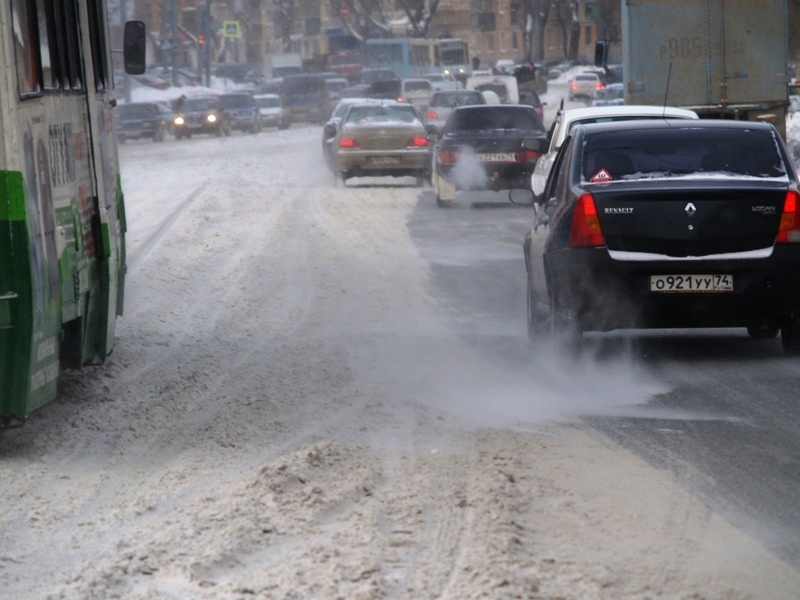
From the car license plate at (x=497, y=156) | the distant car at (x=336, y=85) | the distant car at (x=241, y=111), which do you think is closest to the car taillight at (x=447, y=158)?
the car license plate at (x=497, y=156)

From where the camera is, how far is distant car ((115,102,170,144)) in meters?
51.8

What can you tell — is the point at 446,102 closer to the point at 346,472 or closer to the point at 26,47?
the point at 26,47

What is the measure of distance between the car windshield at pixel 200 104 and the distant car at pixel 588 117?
38.6m

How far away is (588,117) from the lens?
52.5 ft

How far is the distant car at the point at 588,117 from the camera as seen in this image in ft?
50.3

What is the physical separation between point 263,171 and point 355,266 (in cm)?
1922

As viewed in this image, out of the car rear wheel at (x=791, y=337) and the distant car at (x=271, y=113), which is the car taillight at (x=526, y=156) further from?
the distant car at (x=271, y=113)

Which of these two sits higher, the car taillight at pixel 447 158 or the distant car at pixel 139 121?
the car taillight at pixel 447 158

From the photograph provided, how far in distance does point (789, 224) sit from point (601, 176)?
117cm

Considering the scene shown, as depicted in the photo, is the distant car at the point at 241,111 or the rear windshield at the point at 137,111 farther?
the distant car at the point at 241,111

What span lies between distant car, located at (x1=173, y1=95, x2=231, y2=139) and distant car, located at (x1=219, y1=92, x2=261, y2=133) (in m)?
1.60

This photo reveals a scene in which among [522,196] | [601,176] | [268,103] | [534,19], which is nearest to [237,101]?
[268,103]

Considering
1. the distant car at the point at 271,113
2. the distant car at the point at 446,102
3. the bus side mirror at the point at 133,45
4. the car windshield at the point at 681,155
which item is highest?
the bus side mirror at the point at 133,45

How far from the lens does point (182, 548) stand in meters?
5.02
